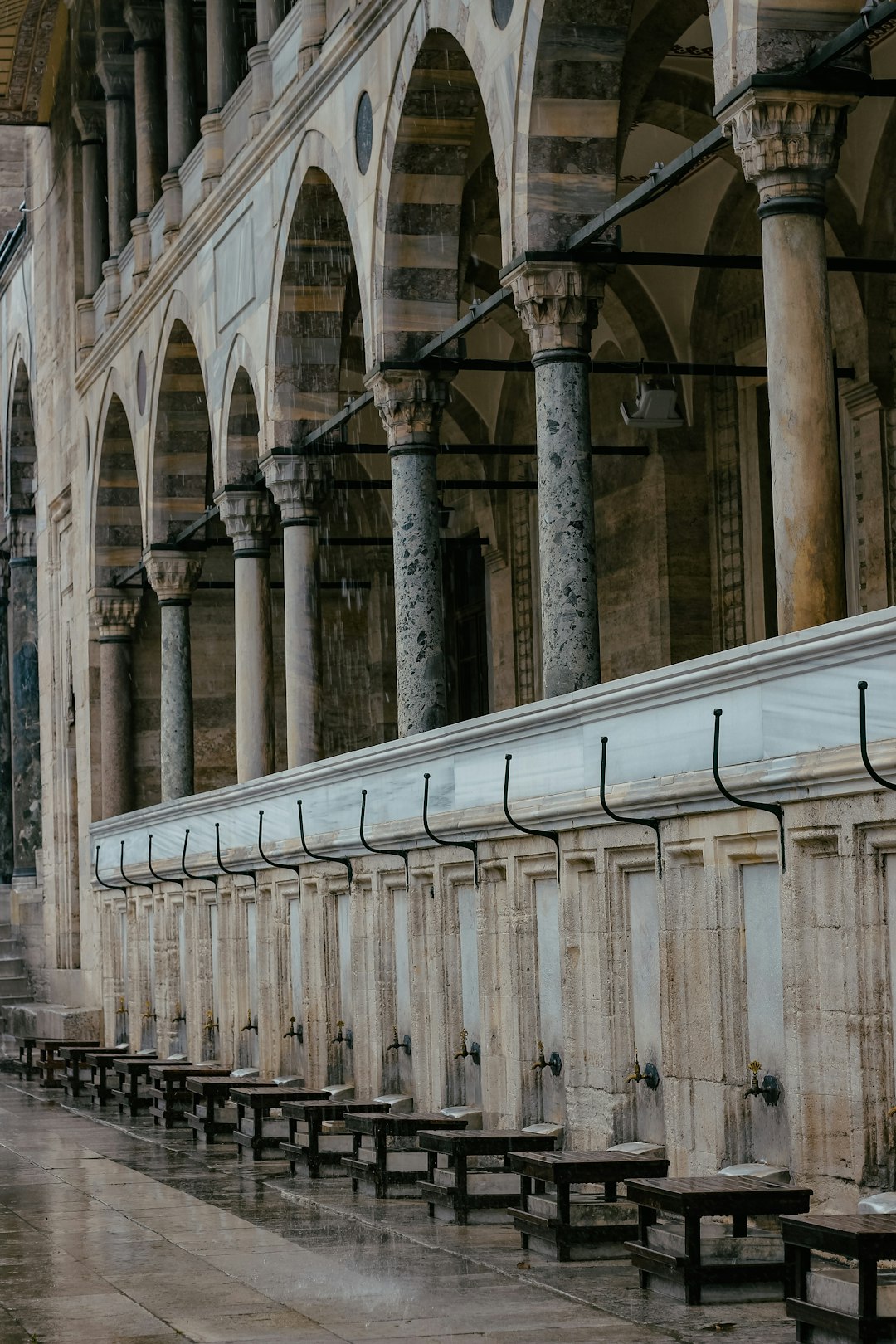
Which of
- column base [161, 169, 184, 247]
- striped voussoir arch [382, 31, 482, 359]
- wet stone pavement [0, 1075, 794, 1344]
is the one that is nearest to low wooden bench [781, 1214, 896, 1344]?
wet stone pavement [0, 1075, 794, 1344]

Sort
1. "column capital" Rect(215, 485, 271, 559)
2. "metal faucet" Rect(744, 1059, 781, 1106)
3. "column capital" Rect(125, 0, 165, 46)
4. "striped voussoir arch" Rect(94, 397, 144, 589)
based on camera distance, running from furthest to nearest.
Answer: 1. "striped voussoir arch" Rect(94, 397, 144, 589)
2. "column capital" Rect(125, 0, 165, 46)
3. "column capital" Rect(215, 485, 271, 559)
4. "metal faucet" Rect(744, 1059, 781, 1106)

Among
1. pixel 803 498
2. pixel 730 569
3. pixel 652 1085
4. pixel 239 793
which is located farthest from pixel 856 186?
pixel 652 1085

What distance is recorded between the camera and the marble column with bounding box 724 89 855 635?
10836mm

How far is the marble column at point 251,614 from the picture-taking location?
20750 millimetres

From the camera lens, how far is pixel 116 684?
87.0 ft

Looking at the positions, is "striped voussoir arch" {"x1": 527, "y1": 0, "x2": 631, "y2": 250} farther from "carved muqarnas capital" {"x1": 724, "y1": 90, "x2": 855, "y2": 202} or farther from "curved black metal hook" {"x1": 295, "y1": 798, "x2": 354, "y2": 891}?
"curved black metal hook" {"x1": 295, "y1": 798, "x2": 354, "y2": 891}

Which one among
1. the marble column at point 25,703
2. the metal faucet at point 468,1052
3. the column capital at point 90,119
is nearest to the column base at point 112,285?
the column capital at point 90,119

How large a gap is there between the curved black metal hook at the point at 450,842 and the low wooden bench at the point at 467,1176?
1699 millimetres

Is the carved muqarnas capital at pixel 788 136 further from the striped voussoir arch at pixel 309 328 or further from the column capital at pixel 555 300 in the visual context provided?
the striped voussoir arch at pixel 309 328

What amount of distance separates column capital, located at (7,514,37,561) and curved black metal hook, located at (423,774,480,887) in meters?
22.9

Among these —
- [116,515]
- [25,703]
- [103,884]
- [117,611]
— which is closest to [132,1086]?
[103,884]

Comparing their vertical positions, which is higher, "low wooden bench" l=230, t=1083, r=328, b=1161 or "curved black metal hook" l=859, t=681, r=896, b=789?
"curved black metal hook" l=859, t=681, r=896, b=789

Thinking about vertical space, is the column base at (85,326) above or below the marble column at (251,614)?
above

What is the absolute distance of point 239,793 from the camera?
17547 millimetres
